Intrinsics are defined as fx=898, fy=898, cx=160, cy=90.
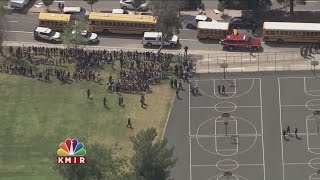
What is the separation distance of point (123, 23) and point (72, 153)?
144 ft

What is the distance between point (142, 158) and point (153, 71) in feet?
102

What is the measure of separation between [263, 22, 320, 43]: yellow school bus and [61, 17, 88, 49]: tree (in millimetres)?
27964

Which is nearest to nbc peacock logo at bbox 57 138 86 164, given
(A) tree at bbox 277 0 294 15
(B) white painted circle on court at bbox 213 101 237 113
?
(B) white painted circle on court at bbox 213 101 237 113

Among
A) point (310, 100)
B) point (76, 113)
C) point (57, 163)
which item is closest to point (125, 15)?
point (76, 113)

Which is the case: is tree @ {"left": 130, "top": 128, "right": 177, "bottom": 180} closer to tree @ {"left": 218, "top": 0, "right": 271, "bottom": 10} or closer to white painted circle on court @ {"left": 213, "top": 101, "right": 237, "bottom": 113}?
white painted circle on court @ {"left": 213, "top": 101, "right": 237, "bottom": 113}

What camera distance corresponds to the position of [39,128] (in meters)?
121

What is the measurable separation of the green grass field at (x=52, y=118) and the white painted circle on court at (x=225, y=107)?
6.78m

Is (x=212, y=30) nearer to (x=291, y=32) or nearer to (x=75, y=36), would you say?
(x=291, y=32)

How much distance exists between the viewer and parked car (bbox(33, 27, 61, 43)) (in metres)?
140

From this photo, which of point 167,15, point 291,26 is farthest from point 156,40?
point 291,26

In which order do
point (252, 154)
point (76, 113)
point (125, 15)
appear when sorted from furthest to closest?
point (125, 15), point (76, 113), point (252, 154)

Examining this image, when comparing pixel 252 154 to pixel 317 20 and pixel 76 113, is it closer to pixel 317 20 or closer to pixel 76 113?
pixel 76 113

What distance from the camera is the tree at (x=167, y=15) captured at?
133 m

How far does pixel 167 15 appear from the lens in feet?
437
